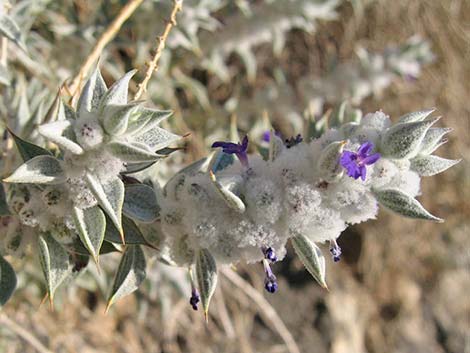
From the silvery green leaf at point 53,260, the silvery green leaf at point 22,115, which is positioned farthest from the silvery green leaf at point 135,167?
the silvery green leaf at point 22,115

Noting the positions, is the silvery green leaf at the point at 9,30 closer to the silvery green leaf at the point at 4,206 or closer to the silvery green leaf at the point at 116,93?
the silvery green leaf at the point at 4,206

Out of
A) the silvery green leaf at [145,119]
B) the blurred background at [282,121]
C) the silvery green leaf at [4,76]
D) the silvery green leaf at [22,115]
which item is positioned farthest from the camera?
the blurred background at [282,121]

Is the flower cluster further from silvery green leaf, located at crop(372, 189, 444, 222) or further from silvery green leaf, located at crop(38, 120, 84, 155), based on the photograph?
silvery green leaf, located at crop(38, 120, 84, 155)

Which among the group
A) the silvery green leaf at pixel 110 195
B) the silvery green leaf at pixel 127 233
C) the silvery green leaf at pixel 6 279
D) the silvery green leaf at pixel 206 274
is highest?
the silvery green leaf at pixel 110 195

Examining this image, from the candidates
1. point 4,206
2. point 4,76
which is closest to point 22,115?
point 4,76

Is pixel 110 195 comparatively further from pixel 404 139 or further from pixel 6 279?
pixel 404 139

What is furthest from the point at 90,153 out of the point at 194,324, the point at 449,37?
the point at 449,37
